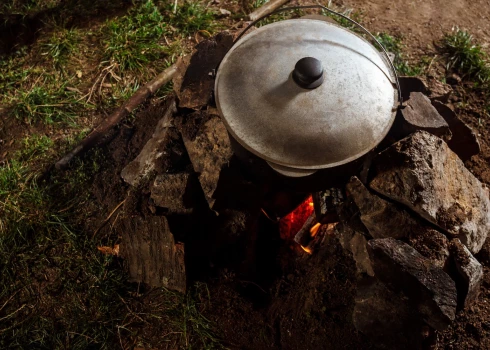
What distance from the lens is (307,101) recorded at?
1833 mm

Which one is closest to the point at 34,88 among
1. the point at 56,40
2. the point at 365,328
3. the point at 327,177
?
the point at 56,40

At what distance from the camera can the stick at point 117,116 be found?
3100mm

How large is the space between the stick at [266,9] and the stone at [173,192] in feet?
6.00

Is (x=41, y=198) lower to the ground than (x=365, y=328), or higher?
lower

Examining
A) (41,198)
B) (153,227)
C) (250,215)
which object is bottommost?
(41,198)

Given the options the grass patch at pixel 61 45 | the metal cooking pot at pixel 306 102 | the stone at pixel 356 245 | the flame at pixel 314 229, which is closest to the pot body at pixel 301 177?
the metal cooking pot at pixel 306 102

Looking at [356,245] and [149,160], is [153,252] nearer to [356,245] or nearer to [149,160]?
[149,160]

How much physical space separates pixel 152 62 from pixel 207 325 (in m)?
2.28

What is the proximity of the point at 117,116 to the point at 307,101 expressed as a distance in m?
1.88

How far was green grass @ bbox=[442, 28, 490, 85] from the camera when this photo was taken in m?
3.26

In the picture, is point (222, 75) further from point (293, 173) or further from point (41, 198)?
point (41, 198)

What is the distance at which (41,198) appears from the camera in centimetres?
301

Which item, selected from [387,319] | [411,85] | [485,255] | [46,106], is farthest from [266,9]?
[387,319]

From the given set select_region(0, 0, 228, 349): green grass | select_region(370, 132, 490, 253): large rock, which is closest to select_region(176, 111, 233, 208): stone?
select_region(0, 0, 228, 349): green grass
